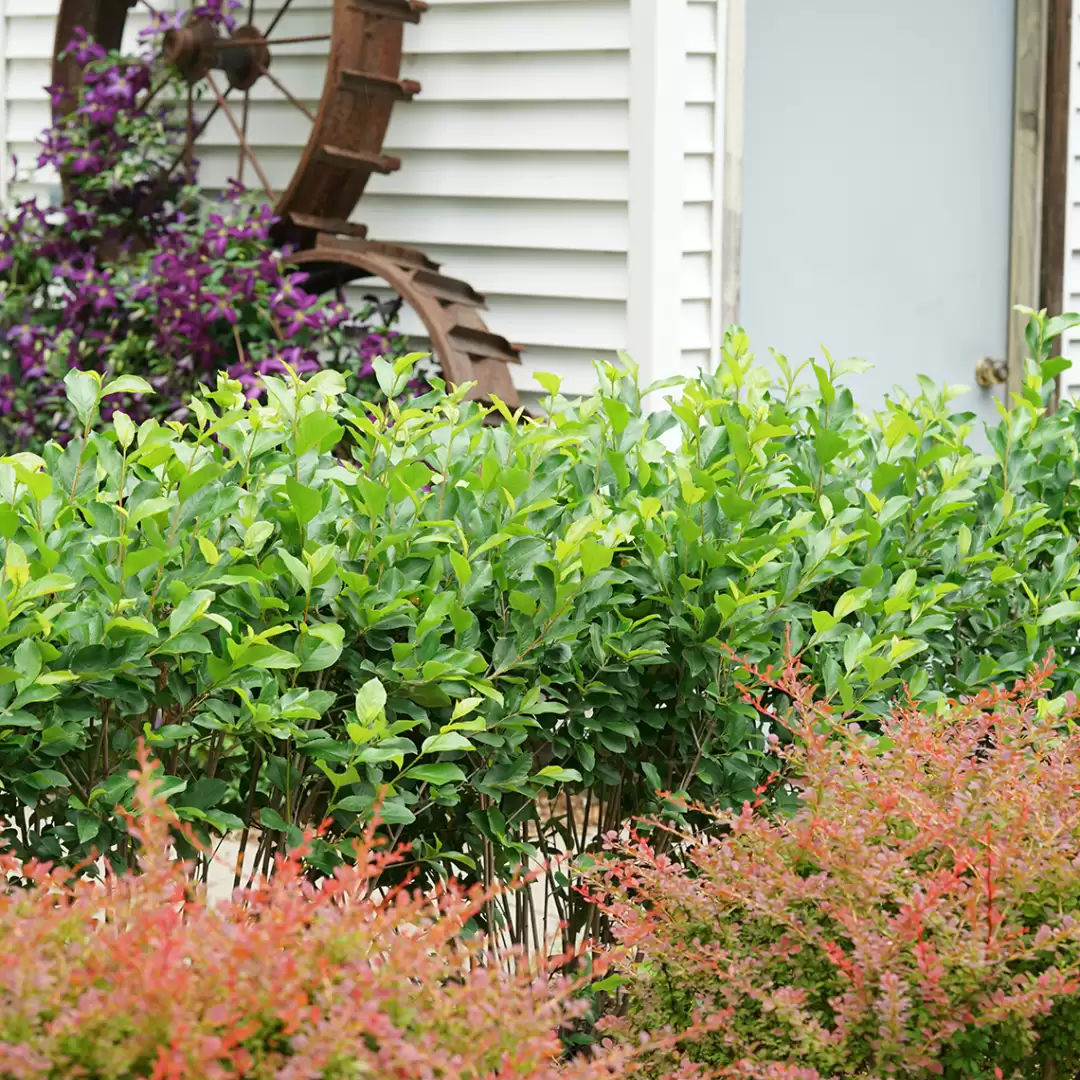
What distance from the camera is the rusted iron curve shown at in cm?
492

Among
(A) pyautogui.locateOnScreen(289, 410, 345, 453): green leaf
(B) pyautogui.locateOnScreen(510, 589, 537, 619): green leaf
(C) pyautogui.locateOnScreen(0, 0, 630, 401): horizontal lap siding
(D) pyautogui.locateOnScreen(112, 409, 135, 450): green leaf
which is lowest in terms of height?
(B) pyautogui.locateOnScreen(510, 589, 537, 619): green leaf

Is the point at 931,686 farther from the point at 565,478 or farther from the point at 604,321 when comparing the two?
the point at 604,321

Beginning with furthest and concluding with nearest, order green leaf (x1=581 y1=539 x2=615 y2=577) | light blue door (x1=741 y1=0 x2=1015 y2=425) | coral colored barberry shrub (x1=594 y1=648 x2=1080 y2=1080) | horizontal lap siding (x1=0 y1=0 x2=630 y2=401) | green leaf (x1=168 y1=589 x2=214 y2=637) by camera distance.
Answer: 1. light blue door (x1=741 y1=0 x2=1015 y2=425)
2. horizontal lap siding (x1=0 y1=0 x2=630 y2=401)
3. green leaf (x1=581 y1=539 x2=615 y2=577)
4. green leaf (x1=168 y1=589 x2=214 y2=637)
5. coral colored barberry shrub (x1=594 y1=648 x2=1080 y2=1080)

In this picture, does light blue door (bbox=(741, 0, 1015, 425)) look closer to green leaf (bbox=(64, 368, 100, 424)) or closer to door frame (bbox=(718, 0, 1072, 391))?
door frame (bbox=(718, 0, 1072, 391))

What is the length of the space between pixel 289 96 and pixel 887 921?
4548 millimetres

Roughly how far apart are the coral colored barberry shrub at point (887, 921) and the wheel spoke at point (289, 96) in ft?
13.3

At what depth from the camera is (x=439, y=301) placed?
512 centimetres

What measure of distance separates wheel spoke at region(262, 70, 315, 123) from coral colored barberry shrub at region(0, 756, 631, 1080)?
444 cm

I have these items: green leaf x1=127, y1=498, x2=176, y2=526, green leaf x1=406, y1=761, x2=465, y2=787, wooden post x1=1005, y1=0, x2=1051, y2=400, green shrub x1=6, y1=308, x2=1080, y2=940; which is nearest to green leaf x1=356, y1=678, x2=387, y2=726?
green shrub x1=6, y1=308, x2=1080, y2=940

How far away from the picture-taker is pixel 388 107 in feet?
17.9

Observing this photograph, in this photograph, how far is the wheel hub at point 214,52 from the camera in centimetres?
582

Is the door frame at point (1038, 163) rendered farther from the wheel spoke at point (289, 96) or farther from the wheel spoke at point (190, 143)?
the wheel spoke at point (190, 143)

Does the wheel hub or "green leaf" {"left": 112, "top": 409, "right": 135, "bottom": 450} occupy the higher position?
the wheel hub

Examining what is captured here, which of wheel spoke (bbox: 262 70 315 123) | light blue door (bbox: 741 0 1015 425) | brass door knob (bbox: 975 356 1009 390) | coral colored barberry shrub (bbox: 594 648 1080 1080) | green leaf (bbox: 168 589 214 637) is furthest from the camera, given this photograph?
brass door knob (bbox: 975 356 1009 390)
